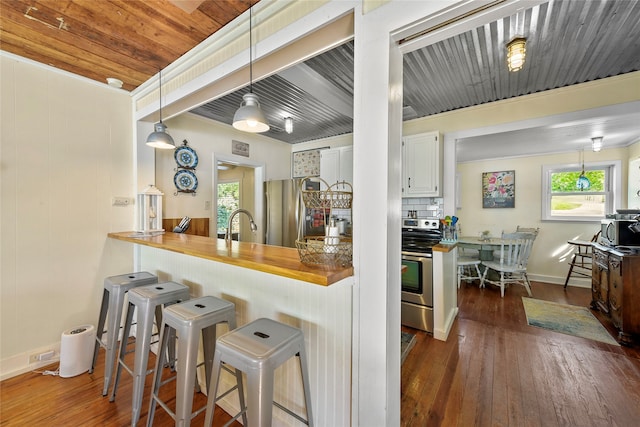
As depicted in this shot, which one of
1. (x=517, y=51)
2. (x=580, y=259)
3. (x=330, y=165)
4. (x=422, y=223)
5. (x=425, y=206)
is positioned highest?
(x=517, y=51)

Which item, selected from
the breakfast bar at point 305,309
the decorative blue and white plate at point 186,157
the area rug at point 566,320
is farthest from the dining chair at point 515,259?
the decorative blue and white plate at point 186,157

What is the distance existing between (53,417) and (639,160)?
266 inches

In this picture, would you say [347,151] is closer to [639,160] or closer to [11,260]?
[11,260]

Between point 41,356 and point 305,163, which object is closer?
point 41,356

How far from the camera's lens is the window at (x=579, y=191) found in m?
4.06

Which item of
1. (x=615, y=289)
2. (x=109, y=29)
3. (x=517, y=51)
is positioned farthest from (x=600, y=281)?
(x=109, y=29)

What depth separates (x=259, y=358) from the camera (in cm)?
92

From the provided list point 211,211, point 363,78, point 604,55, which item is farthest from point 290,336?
point 604,55

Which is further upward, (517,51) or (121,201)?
(517,51)

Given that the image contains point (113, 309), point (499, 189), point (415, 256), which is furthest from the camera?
point (499, 189)

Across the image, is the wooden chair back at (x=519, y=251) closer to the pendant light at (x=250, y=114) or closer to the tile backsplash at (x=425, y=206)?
the tile backsplash at (x=425, y=206)

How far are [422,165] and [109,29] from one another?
9.99 ft

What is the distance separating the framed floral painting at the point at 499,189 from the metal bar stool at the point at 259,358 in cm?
518

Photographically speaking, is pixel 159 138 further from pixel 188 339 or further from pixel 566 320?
pixel 566 320
